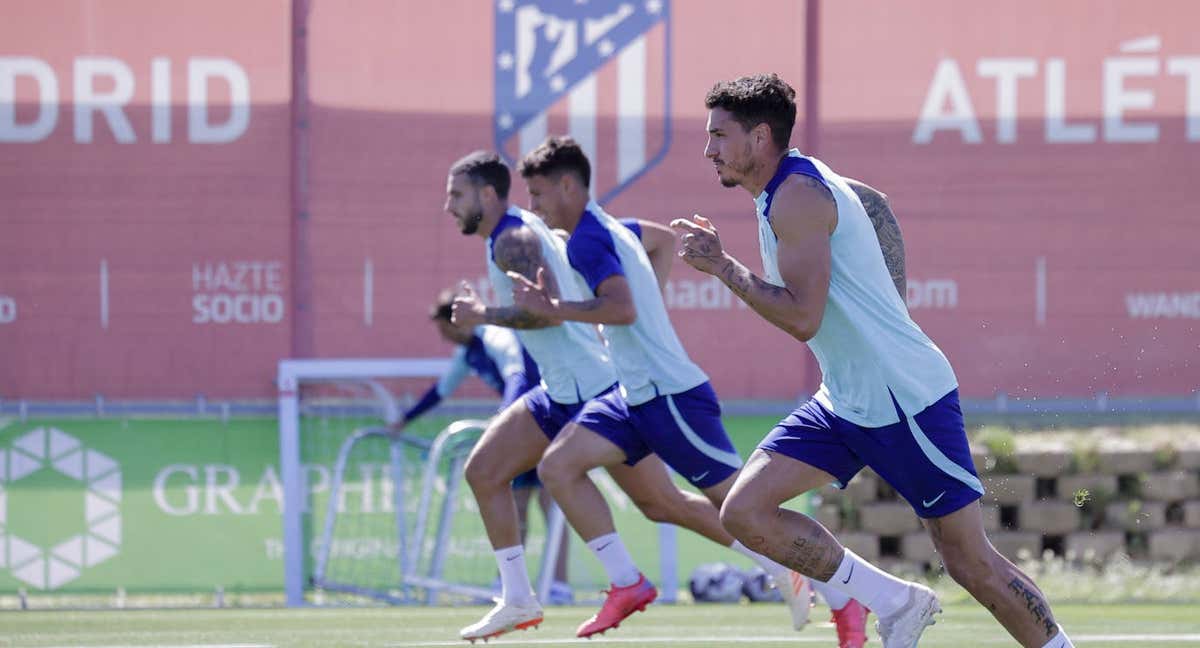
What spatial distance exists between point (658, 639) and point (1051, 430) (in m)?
4.64

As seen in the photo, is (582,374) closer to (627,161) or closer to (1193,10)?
(627,161)

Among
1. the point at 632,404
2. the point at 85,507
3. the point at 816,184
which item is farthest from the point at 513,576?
the point at 85,507

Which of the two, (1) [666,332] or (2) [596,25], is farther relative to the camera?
(2) [596,25]

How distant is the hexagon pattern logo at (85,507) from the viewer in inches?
433

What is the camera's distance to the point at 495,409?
11672 mm

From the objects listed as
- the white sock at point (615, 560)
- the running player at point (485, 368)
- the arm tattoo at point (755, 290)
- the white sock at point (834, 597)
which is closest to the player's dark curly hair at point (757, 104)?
the arm tattoo at point (755, 290)

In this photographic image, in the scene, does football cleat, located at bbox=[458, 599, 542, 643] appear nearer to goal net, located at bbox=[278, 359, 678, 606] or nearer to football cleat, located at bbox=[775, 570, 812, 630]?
football cleat, located at bbox=[775, 570, 812, 630]

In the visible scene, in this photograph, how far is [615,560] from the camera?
7.63 metres

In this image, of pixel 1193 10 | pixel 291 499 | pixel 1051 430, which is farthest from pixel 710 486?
pixel 1193 10

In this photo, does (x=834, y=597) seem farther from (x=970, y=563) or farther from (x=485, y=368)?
(x=485, y=368)

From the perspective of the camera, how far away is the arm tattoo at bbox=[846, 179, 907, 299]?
19.9ft

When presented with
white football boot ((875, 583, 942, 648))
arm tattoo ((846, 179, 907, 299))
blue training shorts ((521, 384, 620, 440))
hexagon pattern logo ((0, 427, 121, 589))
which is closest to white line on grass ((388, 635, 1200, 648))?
blue training shorts ((521, 384, 620, 440))

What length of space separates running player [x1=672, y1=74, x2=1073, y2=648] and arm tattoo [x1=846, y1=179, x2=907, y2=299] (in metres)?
0.11

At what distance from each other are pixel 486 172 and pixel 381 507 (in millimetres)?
3722
